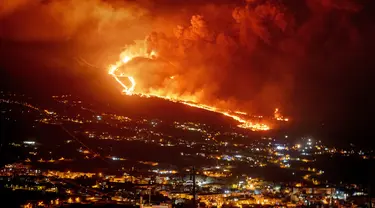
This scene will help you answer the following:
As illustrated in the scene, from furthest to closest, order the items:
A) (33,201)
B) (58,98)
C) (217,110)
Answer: (217,110)
(58,98)
(33,201)

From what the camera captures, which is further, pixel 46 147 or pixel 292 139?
pixel 292 139

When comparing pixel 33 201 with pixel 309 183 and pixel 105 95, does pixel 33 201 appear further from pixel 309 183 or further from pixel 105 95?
pixel 105 95

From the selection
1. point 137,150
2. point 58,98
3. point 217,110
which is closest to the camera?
point 137,150

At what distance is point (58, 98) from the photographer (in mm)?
32125

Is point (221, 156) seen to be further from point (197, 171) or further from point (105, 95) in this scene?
point (105, 95)

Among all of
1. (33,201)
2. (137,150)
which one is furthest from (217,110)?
(33,201)

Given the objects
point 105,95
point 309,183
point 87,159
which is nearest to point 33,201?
point 87,159

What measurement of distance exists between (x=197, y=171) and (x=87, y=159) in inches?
173

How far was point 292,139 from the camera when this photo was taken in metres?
33.5

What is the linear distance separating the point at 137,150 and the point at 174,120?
7.21 meters

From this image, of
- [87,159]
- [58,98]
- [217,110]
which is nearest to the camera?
[87,159]

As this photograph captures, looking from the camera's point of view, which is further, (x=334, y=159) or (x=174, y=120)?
(x=174, y=120)

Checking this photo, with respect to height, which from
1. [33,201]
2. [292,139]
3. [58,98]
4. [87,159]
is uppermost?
[58,98]

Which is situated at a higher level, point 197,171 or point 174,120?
point 174,120
